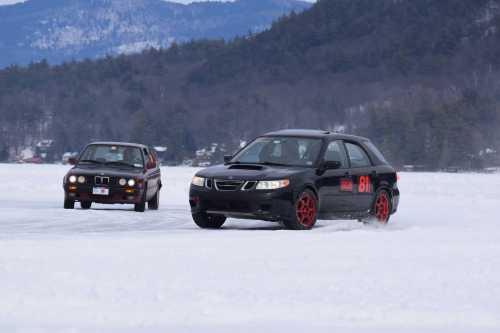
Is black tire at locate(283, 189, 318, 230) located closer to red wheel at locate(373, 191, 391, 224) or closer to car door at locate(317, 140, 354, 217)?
car door at locate(317, 140, 354, 217)

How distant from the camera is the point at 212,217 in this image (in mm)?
17672

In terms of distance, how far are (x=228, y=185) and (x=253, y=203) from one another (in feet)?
1.62

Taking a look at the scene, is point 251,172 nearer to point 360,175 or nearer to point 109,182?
point 360,175

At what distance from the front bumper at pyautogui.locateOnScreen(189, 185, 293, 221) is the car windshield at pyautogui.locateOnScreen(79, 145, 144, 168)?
6.99 m

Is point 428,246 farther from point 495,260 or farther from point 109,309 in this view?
point 109,309

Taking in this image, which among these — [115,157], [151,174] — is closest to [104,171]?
[151,174]

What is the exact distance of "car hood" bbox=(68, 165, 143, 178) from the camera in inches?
874

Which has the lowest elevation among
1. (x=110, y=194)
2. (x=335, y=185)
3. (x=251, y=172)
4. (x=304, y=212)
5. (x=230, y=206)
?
(x=110, y=194)

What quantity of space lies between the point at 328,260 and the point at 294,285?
7.68 feet

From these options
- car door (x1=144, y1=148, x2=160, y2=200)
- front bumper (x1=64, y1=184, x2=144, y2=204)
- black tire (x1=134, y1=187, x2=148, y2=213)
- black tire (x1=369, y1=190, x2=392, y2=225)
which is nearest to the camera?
black tire (x1=369, y1=190, x2=392, y2=225)

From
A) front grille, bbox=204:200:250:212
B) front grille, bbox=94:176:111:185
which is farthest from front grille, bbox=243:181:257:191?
front grille, bbox=94:176:111:185

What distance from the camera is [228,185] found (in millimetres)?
→ 16562

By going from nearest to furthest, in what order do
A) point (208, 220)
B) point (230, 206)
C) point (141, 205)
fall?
Result: point (230, 206) < point (208, 220) < point (141, 205)

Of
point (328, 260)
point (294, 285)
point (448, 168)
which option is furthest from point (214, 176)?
point (448, 168)
